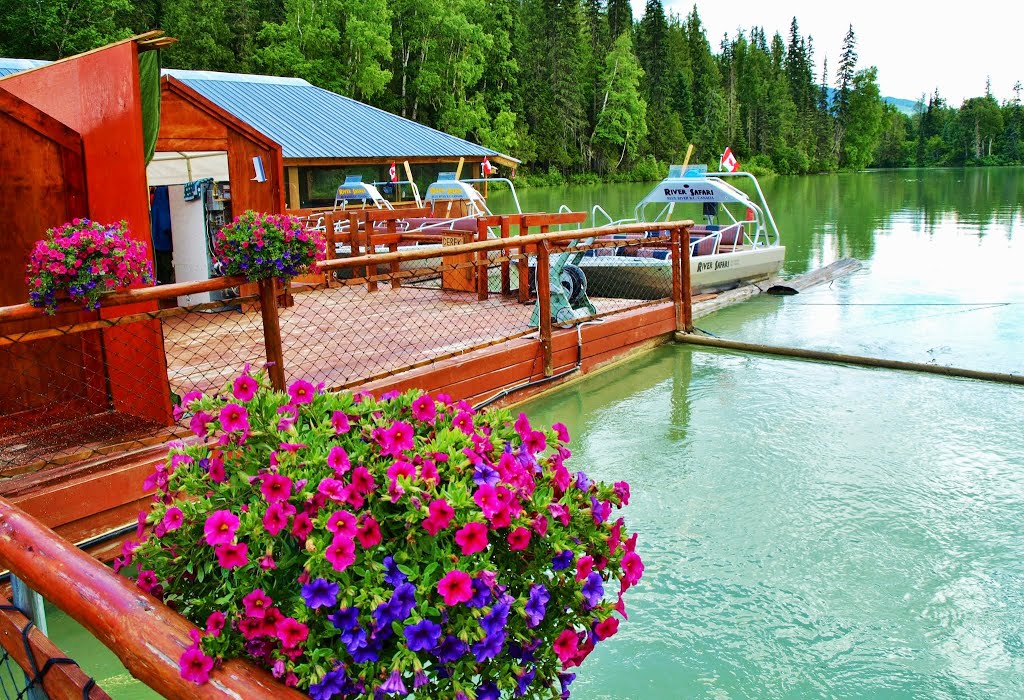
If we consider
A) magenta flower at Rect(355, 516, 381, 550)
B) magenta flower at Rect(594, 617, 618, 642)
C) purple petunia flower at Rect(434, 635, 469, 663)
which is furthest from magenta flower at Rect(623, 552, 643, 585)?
magenta flower at Rect(355, 516, 381, 550)

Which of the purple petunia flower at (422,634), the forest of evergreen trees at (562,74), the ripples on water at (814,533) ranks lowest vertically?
the ripples on water at (814,533)

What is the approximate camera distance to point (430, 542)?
1.85m

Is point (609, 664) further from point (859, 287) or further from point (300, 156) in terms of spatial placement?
point (300, 156)

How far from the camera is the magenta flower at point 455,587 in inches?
69.3

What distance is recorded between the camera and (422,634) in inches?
68.7

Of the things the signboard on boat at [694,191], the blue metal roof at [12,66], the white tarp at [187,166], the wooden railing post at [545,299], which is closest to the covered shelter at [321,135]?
the blue metal roof at [12,66]

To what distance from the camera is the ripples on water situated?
3.75m

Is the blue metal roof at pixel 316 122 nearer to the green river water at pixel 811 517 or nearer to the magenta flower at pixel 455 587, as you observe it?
the green river water at pixel 811 517

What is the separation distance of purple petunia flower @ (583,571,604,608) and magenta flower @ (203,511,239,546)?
0.81 metres

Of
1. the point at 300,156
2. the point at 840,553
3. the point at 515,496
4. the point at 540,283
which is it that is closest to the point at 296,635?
the point at 515,496

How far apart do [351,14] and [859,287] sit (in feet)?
117

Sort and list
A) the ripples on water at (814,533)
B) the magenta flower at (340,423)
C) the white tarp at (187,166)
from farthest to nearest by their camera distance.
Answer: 1. the white tarp at (187,166)
2. the ripples on water at (814,533)
3. the magenta flower at (340,423)

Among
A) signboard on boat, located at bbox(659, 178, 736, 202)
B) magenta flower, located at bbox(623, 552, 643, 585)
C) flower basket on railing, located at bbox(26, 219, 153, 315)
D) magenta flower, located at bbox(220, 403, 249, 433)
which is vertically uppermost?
signboard on boat, located at bbox(659, 178, 736, 202)

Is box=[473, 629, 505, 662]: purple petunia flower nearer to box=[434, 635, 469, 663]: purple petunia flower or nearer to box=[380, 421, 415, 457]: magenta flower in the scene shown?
box=[434, 635, 469, 663]: purple petunia flower
